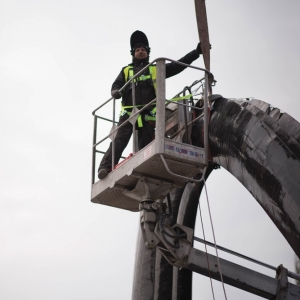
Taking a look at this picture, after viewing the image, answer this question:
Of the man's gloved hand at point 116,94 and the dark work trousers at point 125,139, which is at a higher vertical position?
the man's gloved hand at point 116,94

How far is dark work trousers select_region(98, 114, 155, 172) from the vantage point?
10672mm

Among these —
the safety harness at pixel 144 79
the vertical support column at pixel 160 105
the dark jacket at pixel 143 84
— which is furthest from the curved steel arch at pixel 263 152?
the vertical support column at pixel 160 105

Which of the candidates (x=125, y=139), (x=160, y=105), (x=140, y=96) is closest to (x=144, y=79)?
(x=140, y=96)

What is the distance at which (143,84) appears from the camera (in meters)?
10.8

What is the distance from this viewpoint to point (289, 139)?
9.71 m

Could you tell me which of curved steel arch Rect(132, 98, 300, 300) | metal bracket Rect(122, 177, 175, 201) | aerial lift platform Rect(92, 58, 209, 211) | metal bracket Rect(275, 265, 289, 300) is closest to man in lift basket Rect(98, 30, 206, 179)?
aerial lift platform Rect(92, 58, 209, 211)

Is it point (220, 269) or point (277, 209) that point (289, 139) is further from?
point (220, 269)

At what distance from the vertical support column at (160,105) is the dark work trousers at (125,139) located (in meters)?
0.93

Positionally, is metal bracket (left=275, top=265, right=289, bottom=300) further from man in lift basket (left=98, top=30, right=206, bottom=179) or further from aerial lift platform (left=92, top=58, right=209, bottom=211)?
man in lift basket (left=98, top=30, right=206, bottom=179)

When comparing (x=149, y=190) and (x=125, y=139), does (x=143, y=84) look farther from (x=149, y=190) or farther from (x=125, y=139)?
(x=149, y=190)

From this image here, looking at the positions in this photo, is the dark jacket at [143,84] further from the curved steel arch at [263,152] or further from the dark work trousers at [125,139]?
the curved steel arch at [263,152]

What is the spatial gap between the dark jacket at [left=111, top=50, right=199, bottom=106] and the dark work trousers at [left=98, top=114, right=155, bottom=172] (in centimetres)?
40

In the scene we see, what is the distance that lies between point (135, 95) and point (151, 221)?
2038 mm

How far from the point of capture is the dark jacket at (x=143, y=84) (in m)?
10.8
